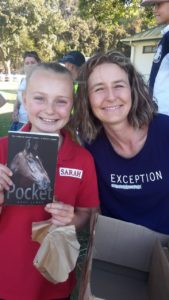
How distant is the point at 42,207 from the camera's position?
1874mm

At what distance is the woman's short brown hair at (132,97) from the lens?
7.15ft

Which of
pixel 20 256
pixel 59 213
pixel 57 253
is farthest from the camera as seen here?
pixel 20 256

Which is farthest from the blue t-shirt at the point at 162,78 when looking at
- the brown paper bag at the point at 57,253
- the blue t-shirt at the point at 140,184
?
the brown paper bag at the point at 57,253

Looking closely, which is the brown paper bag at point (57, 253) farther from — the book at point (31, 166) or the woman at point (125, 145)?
the woman at point (125, 145)

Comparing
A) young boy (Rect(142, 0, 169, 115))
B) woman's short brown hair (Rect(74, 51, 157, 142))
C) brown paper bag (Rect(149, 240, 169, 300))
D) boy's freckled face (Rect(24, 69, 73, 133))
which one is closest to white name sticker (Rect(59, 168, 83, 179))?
boy's freckled face (Rect(24, 69, 73, 133))

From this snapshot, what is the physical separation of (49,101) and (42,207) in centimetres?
52

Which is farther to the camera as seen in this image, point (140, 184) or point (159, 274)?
point (140, 184)

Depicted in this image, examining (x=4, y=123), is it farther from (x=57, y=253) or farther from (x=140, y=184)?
(x=57, y=253)

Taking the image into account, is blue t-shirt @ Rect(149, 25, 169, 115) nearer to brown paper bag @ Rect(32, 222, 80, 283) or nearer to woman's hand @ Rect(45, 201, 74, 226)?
woman's hand @ Rect(45, 201, 74, 226)

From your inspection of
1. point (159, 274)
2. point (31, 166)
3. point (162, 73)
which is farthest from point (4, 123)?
point (159, 274)

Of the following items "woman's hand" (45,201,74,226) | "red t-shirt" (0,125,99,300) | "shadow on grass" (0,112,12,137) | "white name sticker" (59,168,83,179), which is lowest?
"shadow on grass" (0,112,12,137)

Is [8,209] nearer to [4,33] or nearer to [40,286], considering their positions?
[40,286]

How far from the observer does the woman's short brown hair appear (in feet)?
7.15

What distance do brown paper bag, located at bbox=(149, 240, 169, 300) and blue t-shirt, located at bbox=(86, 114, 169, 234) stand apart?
0.28 metres
